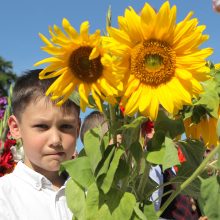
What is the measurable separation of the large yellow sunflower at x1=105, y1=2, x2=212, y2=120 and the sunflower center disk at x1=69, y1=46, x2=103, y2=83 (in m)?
0.05

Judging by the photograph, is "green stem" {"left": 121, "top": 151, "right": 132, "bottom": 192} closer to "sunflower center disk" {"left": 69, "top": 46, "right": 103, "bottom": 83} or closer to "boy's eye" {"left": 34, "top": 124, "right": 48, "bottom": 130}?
"sunflower center disk" {"left": 69, "top": 46, "right": 103, "bottom": 83}

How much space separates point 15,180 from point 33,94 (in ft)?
0.77

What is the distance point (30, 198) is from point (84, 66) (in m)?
0.63

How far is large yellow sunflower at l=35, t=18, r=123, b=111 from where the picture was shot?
673mm

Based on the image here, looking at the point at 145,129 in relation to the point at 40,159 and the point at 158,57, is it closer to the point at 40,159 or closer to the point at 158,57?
the point at 40,159

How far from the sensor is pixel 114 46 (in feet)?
2.16

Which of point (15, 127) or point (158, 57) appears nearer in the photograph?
point (158, 57)

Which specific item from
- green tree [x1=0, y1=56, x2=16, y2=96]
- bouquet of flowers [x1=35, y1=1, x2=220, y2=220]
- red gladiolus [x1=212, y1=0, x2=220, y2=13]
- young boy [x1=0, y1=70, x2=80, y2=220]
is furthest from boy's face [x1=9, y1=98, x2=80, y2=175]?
green tree [x1=0, y1=56, x2=16, y2=96]

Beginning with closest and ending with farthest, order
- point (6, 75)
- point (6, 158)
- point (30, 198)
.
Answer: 1. point (30, 198)
2. point (6, 158)
3. point (6, 75)

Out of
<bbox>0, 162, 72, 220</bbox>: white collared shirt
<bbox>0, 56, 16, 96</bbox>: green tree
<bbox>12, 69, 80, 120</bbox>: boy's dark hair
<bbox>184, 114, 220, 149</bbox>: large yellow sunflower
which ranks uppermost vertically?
<bbox>0, 56, 16, 96</bbox>: green tree

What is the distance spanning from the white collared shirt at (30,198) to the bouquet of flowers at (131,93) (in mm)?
478

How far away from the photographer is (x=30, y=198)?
4.14 feet

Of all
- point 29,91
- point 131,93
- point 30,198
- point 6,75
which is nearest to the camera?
point 131,93

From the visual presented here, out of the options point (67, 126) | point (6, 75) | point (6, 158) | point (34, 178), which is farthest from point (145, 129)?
point (6, 75)
